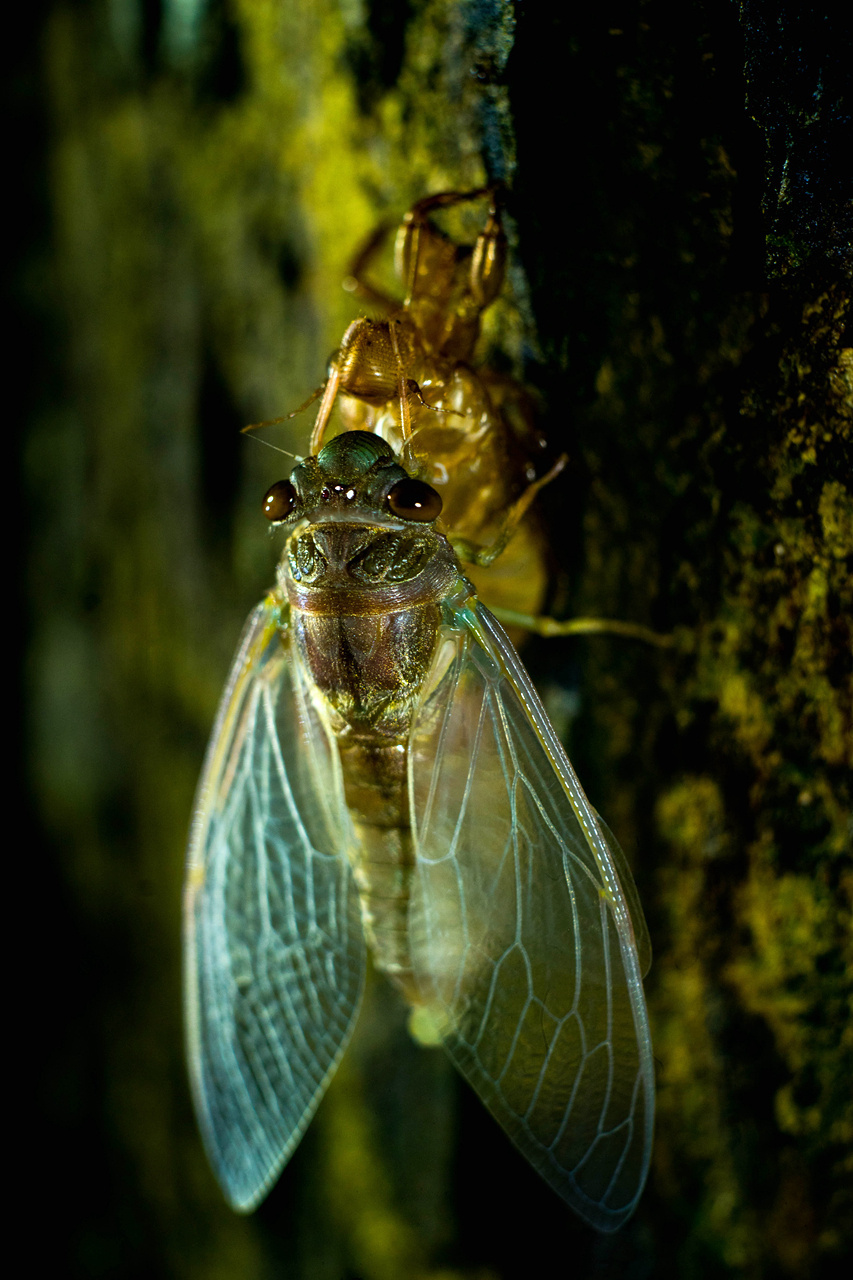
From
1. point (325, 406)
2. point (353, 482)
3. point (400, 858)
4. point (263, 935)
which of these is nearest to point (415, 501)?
point (353, 482)

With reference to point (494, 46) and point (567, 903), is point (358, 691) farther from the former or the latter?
point (494, 46)

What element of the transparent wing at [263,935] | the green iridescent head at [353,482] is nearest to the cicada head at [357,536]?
the green iridescent head at [353,482]

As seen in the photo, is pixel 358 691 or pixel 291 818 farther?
pixel 291 818

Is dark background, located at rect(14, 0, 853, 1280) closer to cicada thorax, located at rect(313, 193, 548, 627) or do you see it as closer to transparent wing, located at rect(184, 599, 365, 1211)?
cicada thorax, located at rect(313, 193, 548, 627)

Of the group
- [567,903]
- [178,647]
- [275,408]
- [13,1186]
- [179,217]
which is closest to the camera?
[567,903]

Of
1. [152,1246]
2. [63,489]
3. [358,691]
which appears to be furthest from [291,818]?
[152,1246]

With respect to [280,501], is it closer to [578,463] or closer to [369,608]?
[369,608]

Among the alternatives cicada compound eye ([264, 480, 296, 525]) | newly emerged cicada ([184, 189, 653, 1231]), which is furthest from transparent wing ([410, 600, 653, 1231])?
cicada compound eye ([264, 480, 296, 525])
